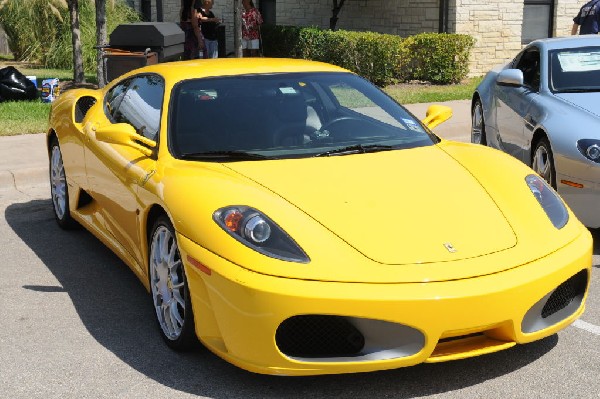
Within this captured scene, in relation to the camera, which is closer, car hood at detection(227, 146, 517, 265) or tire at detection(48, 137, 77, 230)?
car hood at detection(227, 146, 517, 265)

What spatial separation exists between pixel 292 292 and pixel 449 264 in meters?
0.68

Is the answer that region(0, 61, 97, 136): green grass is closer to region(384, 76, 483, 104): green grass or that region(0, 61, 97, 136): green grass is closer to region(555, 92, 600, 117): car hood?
region(384, 76, 483, 104): green grass

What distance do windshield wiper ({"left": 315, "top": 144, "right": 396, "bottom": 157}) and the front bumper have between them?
115 centimetres

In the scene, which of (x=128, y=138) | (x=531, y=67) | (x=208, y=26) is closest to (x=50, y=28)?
(x=208, y=26)

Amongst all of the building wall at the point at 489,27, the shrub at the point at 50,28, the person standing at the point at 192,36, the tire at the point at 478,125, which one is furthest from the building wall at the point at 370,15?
the tire at the point at 478,125

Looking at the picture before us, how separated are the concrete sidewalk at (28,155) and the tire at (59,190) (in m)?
1.70

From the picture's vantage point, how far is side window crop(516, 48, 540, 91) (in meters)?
8.04

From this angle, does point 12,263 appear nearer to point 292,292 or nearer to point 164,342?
point 164,342

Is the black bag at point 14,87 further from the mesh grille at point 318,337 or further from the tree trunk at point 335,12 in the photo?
the mesh grille at point 318,337

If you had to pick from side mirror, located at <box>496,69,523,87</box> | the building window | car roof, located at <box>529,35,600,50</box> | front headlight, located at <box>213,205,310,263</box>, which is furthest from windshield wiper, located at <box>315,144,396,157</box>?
the building window

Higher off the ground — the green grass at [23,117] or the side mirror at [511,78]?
the side mirror at [511,78]

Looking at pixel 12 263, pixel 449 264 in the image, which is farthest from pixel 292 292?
pixel 12 263

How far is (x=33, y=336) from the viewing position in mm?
4844

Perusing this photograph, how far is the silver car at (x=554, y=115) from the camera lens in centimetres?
630
